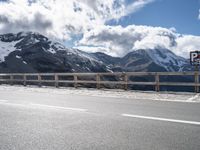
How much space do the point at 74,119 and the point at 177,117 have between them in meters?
2.83

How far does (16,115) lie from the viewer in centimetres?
881

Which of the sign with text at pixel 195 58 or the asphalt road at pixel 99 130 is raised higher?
the sign with text at pixel 195 58

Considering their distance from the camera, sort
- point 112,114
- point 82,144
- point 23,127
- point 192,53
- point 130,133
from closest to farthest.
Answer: point 82,144 < point 130,133 < point 23,127 < point 112,114 < point 192,53

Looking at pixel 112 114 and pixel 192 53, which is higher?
pixel 192 53

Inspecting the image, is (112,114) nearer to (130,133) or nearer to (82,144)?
(130,133)

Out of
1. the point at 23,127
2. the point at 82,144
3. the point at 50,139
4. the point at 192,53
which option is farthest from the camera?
the point at 192,53

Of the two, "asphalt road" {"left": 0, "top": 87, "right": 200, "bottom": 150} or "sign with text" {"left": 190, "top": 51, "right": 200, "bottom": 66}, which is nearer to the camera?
"asphalt road" {"left": 0, "top": 87, "right": 200, "bottom": 150}

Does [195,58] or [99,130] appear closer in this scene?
[99,130]

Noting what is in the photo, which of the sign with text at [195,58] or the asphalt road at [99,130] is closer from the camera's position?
the asphalt road at [99,130]

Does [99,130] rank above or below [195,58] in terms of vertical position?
below

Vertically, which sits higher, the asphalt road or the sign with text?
the sign with text

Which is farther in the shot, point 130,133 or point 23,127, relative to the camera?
point 23,127

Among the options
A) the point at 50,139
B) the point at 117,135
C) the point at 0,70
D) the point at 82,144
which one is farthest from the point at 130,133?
the point at 0,70

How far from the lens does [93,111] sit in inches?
372
